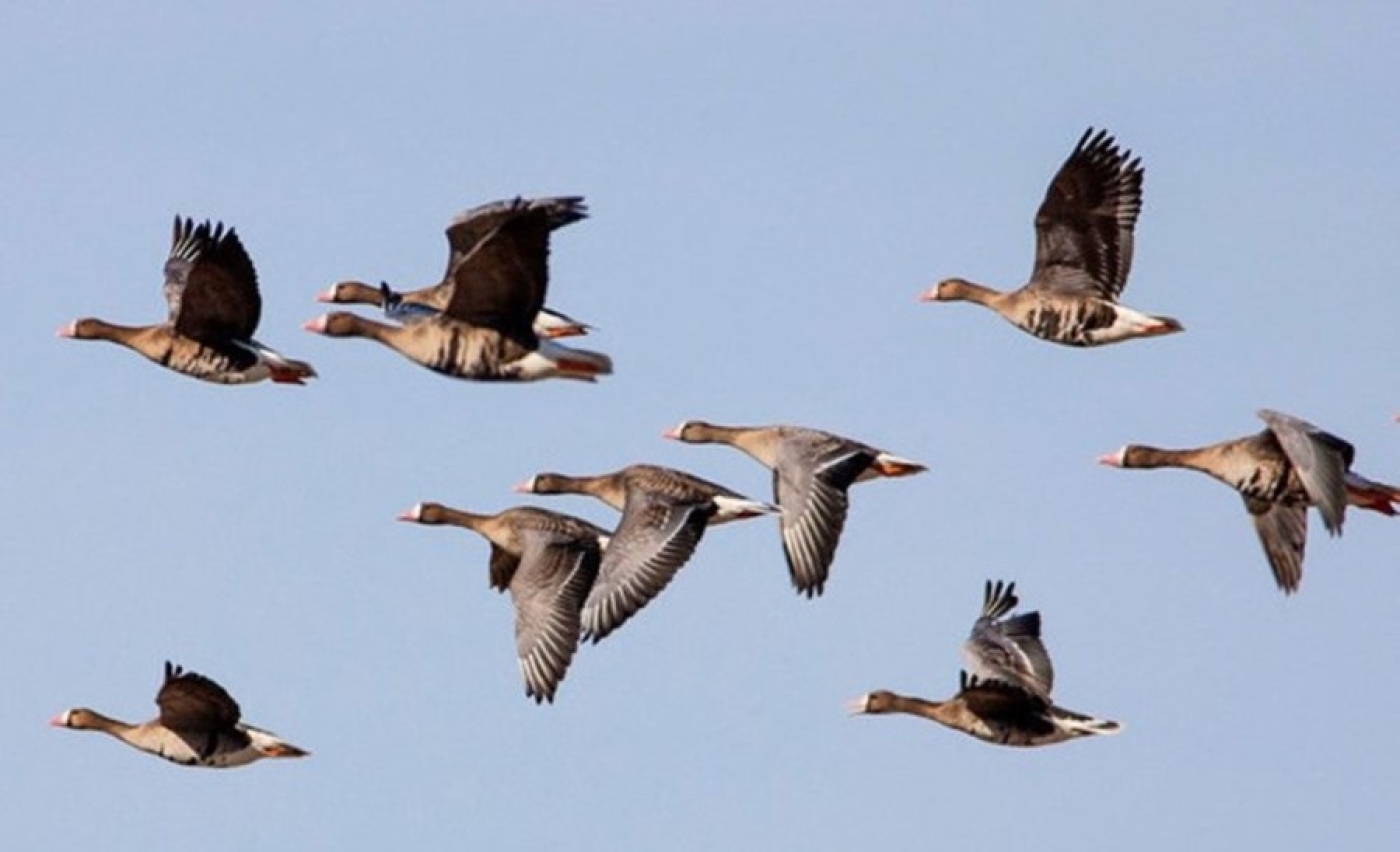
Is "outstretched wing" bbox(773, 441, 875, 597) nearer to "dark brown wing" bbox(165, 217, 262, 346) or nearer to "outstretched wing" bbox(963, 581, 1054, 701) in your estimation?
"outstretched wing" bbox(963, 581, 1054, 701)

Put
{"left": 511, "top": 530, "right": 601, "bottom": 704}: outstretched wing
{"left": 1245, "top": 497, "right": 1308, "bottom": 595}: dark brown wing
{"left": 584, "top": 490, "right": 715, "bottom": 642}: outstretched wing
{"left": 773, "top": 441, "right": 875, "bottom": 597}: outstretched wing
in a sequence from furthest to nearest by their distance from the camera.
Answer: {"left": 1245, "top": 497, "right": 1308, "bottom": 595}: dark brown wing, {"left": 511, "top": 530, "right": 601, "bottom": 704}: outstretched wing, {"left": 773, "top": 441, "right": 875, "bottom": 597}: outstretched wing, {"left": 584, "top": 490, "right": 715, "bottom": 642}: outstretched wing

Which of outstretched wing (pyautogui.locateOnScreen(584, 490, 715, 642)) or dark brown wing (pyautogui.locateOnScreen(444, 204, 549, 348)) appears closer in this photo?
dark brown wing (pyautogui.locateOnScreen(444, 204, 549, 348))

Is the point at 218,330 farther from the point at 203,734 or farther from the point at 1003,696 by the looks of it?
the point at 1003,696

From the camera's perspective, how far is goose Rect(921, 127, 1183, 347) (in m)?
36.8

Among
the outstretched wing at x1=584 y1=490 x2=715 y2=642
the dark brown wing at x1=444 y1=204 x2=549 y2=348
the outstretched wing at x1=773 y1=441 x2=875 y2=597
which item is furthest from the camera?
the outstretched wing at x1=773 y1=441 x2=875 y2=597

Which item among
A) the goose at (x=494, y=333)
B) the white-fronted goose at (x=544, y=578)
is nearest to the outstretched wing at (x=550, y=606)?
the white-fronted goose at (x=544, y=578)

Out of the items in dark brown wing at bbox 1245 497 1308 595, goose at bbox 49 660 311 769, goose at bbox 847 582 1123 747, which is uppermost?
dark brown wing at bbox 1245 497 1308 595

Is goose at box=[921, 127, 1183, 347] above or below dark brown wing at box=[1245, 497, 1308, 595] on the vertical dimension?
above

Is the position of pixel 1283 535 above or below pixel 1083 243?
below

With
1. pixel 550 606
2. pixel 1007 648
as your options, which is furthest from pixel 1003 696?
pixel 550 606

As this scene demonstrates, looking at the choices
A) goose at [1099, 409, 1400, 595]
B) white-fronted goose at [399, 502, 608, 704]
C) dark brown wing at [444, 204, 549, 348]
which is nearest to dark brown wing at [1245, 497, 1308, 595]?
goose at [1099, 409, 1400, 595]

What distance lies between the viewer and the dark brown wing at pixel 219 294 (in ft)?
116

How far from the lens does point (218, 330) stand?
1436 inches

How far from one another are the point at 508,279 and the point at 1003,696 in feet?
21.0
